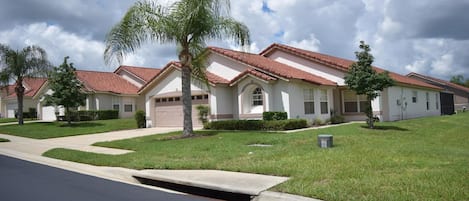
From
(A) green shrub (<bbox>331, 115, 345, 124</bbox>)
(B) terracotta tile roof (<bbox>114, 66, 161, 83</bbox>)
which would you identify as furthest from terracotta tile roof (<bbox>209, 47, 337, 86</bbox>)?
(B) terracotta tile roof (<bbox>114, 66, 161, 83</bbox>)

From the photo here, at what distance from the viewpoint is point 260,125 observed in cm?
2119

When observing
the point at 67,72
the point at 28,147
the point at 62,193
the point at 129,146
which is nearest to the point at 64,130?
the point at 67,72

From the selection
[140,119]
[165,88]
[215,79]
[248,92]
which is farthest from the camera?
[140,119]

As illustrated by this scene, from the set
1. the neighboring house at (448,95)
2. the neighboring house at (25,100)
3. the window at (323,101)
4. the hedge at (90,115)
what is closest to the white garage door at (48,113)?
the hedge at (90,115)

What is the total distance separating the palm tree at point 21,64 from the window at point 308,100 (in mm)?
21275

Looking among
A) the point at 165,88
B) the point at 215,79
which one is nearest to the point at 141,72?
the point at 165,88

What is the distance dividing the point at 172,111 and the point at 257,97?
21.2ft

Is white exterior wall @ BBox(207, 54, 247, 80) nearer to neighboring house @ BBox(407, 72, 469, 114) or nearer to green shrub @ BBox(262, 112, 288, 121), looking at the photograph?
green shrub @ BBox(262, 112, 288, 121)

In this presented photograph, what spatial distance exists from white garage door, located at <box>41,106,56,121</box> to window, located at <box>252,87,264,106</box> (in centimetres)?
2358

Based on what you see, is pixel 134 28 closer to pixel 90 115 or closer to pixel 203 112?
pixel 203 112

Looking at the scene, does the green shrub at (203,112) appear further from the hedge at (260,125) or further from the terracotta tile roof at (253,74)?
the terracotta tile roof at (253,74)

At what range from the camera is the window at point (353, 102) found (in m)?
27.2

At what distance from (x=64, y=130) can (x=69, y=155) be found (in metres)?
13.2

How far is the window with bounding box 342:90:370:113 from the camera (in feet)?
89.2
